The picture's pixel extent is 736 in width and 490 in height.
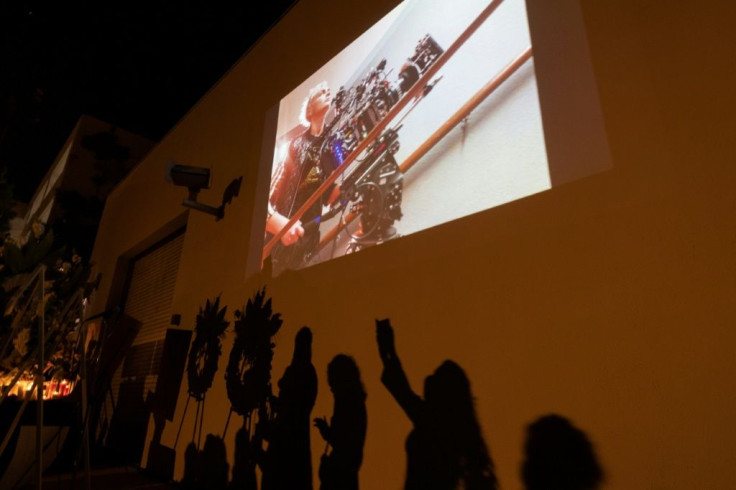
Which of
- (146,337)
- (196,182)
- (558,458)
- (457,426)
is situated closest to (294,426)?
(457,426)

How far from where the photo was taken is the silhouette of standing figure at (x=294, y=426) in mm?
1667

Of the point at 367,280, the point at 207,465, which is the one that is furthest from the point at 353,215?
the point at 207,465

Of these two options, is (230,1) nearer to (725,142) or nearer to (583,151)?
(583,151)

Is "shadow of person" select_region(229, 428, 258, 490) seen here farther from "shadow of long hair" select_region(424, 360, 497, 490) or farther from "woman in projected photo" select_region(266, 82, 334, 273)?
"shadow of long hair" select_region(424, 360, 497, 490)

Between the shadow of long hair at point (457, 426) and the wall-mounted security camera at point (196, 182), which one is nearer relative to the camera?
the shadow of long hair at point (457, 426)

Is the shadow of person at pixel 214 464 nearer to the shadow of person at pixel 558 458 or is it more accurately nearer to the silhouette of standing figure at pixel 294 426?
the silhouette of standing figure at pixel 294 426

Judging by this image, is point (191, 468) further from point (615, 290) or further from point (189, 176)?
point (615, 290)

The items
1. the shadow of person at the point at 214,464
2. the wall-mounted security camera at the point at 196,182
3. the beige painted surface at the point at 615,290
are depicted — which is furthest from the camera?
the wall-mounted security camera at the point at 196,182

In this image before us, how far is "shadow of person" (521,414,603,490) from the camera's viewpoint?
0.94 m

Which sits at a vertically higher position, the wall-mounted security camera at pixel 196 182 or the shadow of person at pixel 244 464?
the wall-mounted security camera at pixel 196 182

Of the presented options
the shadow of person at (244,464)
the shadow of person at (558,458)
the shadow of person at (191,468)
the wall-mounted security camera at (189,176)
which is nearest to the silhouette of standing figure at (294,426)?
the shadow of person at (244,464)

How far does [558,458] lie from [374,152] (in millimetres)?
1140

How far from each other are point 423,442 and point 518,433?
1.02 ft

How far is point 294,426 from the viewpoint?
68.7 inches
